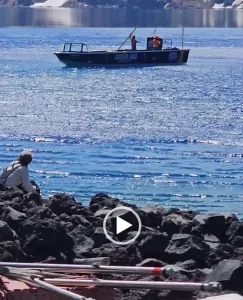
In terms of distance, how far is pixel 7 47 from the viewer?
71.4 metres

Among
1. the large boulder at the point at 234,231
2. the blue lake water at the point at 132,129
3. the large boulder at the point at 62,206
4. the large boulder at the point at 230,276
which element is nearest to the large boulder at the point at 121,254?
the large boulder at the point at 230,276

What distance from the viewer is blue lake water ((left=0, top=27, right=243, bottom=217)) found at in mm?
20656

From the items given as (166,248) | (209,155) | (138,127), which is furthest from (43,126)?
(166,248)

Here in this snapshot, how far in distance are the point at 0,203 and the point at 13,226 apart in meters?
1.48

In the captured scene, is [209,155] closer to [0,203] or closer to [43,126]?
[43,126]

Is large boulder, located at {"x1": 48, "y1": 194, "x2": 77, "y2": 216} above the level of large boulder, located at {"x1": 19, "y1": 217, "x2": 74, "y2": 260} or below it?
below

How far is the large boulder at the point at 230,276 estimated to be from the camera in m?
9.84

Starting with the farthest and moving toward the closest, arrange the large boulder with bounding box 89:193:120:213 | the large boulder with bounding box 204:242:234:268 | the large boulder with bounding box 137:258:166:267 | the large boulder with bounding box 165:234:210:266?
the large boulder with bounding box 89:193:120:213, the large boulder with bounding box 165:234:210:266, the large boulder with bounding box 204:242:234:268, the large boulder with bounding box 137:258:166:267

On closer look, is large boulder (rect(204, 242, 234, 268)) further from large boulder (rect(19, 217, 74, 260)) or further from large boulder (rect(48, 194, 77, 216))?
large boulder (rect(48, 194, 77, 216))

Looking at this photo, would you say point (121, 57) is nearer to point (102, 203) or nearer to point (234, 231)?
point (102, 203)

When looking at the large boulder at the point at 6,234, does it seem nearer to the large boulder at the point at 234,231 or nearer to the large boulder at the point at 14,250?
the large boulder at the point at 14,250

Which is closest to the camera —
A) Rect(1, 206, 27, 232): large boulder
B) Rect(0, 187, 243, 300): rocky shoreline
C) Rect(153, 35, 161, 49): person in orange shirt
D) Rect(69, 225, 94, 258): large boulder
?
Rect(0, 187, 243, 300): rocky shoreline
